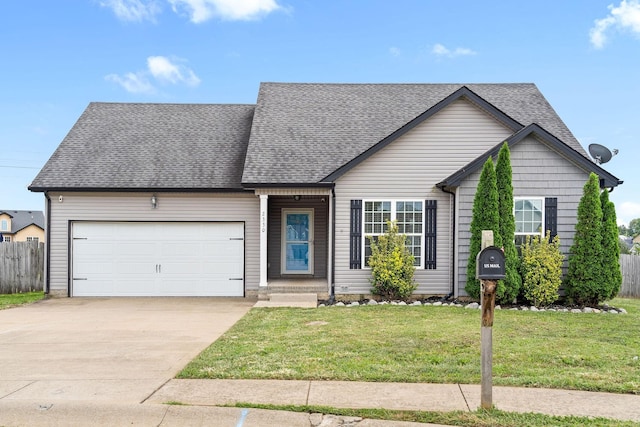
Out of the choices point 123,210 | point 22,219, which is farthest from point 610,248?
point 22,219

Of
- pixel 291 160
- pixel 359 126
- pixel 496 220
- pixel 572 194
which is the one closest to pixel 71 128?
pixel 291 160

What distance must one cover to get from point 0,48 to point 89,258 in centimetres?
1110

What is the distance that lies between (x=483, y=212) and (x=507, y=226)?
648 millimetres

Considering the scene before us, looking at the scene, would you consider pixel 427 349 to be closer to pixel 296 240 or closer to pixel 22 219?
pixel 296 240

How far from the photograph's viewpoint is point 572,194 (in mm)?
11758

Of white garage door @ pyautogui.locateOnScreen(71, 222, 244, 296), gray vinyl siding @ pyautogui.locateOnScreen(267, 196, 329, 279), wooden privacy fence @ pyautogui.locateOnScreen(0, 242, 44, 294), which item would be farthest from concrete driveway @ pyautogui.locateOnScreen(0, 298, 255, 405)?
wooden privacy fence @ pyautogui.locateOnScreen(0, 242, 44, 294)

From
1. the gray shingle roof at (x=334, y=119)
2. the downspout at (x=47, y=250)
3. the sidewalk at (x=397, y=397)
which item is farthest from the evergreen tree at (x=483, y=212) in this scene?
the downspout at (x=47, y=250)

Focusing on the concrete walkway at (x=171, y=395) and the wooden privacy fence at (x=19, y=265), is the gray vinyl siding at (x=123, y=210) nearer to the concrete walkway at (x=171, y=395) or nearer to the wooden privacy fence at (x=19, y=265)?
the wooden privacy fence at (x=19, y=265)

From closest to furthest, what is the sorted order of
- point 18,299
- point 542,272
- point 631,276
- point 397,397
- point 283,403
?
1. point 283,403
2. point 397,397
3. point 542,272
4. point 18,299
5. point 631,276

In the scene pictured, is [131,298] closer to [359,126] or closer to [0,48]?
[359,126]

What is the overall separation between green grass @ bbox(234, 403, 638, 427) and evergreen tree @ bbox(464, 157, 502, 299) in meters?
6.95

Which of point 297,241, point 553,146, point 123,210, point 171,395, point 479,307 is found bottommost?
point 479,307

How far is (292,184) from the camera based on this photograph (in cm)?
1255

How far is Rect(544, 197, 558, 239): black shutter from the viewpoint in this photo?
11758 millimetres
